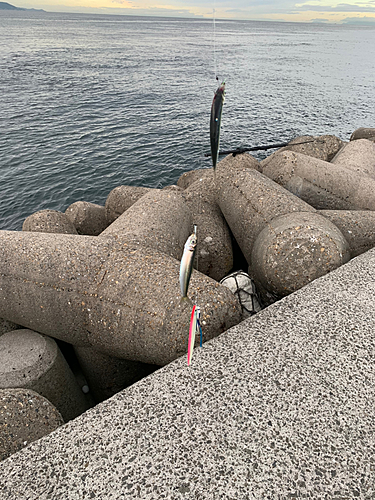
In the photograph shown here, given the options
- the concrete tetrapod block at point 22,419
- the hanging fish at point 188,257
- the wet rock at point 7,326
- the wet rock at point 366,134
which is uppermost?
the hanging fish at point 188,257

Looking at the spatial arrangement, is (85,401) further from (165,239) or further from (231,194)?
(231,194)

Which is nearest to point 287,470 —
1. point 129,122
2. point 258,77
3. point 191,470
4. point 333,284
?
point 191,470

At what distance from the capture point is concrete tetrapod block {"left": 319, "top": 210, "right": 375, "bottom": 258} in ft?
12.4

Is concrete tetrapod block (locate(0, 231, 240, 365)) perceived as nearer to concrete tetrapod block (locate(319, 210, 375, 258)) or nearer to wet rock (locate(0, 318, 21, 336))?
wet rock (locate(0, 318, 21, 336))

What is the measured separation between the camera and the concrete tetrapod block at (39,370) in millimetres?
2832

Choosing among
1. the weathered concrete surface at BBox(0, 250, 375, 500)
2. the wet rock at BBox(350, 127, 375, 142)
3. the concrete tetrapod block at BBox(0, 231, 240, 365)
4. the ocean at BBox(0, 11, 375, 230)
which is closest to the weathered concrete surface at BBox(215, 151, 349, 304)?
the concrete tetrapod block at BBox(0, 231, 240, 365)

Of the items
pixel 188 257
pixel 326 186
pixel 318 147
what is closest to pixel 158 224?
pixel 188 257

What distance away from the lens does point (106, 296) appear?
281 cm

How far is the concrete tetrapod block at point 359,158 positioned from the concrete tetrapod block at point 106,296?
4312 mm

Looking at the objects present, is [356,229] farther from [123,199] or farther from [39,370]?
[123,199]

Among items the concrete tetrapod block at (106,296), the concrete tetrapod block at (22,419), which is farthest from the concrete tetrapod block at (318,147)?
the concrete tetrapod block at (22,419)

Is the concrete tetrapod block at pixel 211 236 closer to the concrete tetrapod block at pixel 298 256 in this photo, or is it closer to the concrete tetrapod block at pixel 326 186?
the concrete tetrapod block at pixel 298 256

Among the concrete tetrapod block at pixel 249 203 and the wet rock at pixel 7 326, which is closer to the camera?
the wet rock at pixel 7 326

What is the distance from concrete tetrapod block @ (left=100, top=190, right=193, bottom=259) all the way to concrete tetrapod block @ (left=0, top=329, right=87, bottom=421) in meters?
1.21
